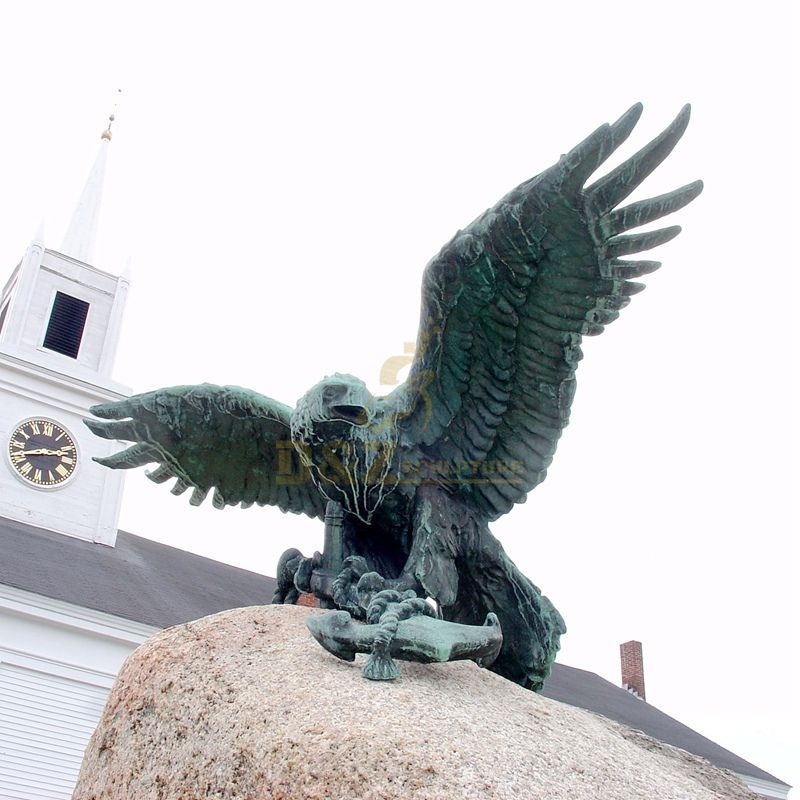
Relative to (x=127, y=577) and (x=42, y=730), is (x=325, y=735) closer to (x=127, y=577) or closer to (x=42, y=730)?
(x=42, y=730)

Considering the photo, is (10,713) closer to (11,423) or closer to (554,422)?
(11,423)

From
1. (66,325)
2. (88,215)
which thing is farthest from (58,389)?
(88,215)

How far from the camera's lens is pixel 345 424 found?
4410mm

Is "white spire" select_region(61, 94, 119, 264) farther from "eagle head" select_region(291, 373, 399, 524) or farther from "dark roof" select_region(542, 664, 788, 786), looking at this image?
"eagle head" select_region(291, 373, 399, 524)

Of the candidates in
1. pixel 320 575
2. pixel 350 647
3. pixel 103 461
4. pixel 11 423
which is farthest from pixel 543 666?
pixel 11 423

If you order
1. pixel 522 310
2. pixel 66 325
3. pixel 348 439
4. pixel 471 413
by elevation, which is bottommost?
pixel 348 439

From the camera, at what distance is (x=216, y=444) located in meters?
5.07

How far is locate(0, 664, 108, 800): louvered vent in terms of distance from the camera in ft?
54.2

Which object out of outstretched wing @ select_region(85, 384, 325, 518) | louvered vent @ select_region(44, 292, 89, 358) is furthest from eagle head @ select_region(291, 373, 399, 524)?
louvered vent @ select_region(44, 292, 89, 358)

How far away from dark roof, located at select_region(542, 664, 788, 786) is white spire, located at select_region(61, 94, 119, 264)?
17581mm

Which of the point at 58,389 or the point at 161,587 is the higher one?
the point at 58,389

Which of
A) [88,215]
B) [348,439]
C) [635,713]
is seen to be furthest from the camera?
[88,215]

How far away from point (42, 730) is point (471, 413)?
15366 mm

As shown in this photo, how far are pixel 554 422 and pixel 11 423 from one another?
2113 cm
